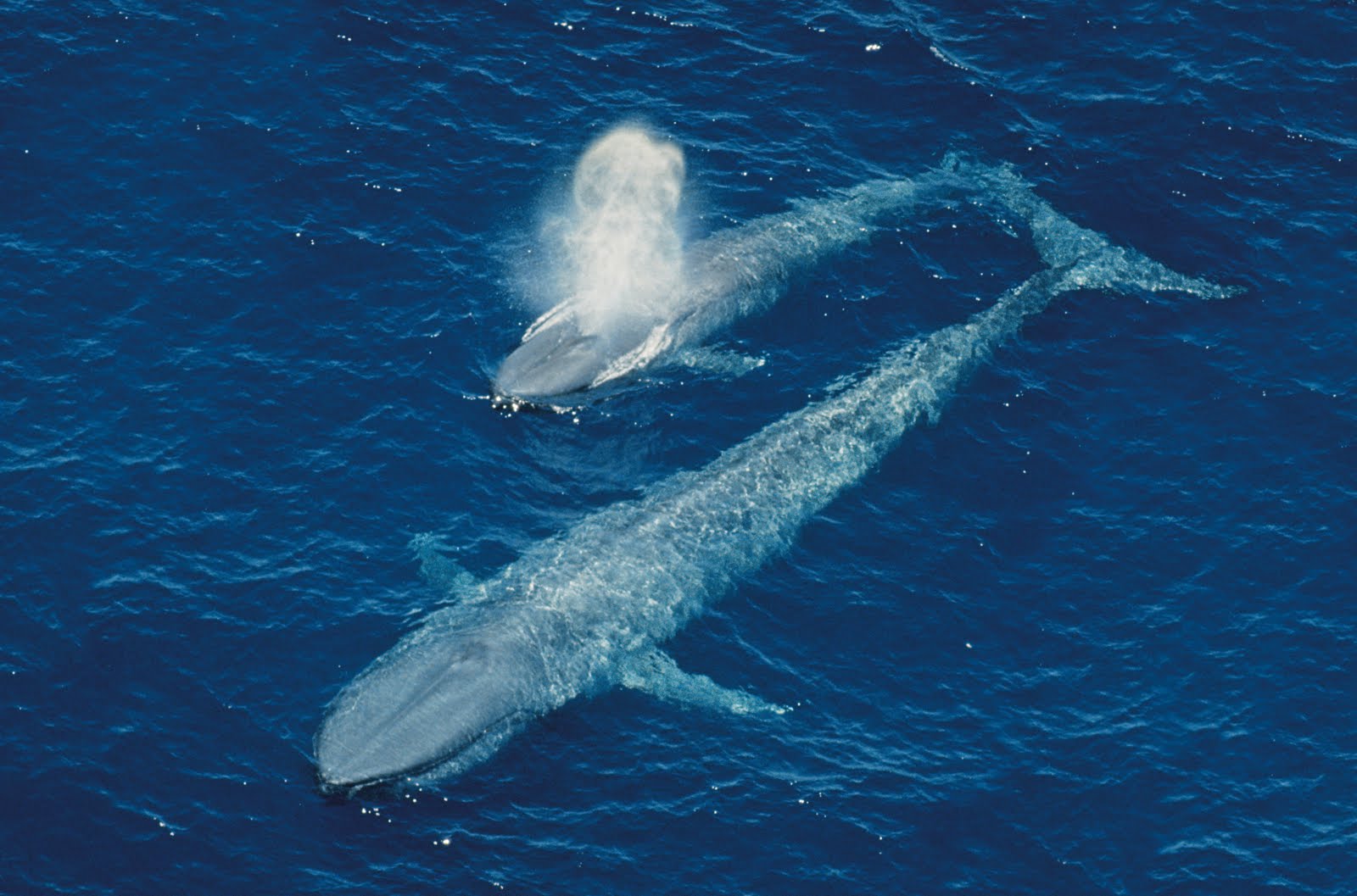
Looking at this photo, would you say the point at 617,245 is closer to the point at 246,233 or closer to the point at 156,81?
the point at 246,233

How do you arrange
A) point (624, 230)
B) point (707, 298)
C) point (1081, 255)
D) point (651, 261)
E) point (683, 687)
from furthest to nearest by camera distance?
point (624, 230), point (1081, 255), point (651, 261), point (707, 298), point (683, 687)

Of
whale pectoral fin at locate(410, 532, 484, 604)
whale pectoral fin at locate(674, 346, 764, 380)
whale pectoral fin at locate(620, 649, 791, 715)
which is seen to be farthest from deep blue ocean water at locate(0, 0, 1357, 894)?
whale pectoral fin at locate(674, 346, 764, 380)

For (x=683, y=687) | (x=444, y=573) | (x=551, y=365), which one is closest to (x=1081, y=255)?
(x=551, y=365)

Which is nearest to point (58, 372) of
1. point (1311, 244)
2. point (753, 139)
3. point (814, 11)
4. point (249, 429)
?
point (249, 429)

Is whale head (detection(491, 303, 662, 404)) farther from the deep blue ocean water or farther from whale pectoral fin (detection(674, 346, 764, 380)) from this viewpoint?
whale pectoral fin (detection(674, 346, 764, 380))

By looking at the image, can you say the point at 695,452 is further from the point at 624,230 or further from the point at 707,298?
the point at 624,230

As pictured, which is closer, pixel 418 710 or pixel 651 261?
pixel 418 710

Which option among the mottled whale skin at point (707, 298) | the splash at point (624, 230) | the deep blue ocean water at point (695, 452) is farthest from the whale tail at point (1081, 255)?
the splash at point (624, 230)
